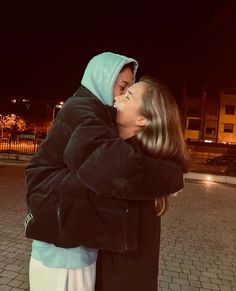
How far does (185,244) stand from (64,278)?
209 inches

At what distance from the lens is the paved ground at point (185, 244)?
4.88m

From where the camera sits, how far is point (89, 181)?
145 centimetres

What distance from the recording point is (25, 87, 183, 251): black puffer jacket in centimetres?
144

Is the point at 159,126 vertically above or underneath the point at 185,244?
above

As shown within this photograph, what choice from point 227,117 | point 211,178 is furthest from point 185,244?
point 227,117

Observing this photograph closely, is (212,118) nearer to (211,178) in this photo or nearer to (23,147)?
(23,147)

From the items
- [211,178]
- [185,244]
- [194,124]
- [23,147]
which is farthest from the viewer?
[194,124]

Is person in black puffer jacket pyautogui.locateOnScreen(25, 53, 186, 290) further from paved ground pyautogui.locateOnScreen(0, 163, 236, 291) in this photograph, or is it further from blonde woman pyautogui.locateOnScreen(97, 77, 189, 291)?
paved ground pyautogui.locateOnScreen(0, 163, 236, 291)

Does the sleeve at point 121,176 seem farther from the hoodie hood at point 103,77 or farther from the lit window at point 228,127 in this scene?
the lit window at point 228,127

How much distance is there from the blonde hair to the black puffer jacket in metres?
0.06

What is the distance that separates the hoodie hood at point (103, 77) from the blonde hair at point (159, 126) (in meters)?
0.17

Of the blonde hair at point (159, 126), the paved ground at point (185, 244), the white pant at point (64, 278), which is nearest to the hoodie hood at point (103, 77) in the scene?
the blonde hair at point (159, 126)

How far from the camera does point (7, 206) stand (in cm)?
879

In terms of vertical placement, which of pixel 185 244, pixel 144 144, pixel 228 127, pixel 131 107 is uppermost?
pixel 228 127
